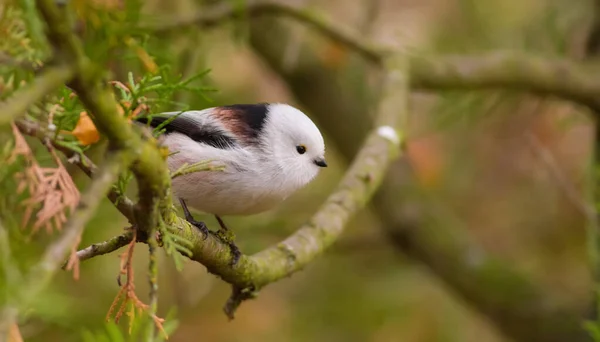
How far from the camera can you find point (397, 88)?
9.47 feet

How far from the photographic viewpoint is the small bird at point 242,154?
71.8 inches

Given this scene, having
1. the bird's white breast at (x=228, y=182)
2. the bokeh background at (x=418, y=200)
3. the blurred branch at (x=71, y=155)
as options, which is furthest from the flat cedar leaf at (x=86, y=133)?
the bokeh background at (x=418, y=200)

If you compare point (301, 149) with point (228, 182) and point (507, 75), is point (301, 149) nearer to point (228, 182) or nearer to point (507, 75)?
point (228, 182)

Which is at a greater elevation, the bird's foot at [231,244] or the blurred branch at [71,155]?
the blurred branch at [71,155]

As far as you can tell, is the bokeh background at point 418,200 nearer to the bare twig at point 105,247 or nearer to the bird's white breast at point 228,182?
the bird's white breast at point 228,182

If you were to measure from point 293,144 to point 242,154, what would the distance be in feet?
0.68

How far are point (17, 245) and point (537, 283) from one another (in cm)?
248

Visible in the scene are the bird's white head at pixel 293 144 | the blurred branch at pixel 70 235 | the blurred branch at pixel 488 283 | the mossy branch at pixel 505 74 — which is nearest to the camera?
the blurred branch at pixel 70 235

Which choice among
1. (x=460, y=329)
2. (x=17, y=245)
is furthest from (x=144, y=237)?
(x=460, y=329)

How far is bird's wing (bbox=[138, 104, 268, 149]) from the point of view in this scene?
1908mm

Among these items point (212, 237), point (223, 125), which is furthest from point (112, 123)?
point (223, 125)

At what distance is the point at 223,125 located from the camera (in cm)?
194

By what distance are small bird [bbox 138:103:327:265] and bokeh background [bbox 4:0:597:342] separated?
0.91 metres

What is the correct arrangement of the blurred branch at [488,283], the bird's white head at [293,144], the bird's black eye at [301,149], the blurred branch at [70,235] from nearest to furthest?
the blurred branch at [70,235], the bird's white head at [293,144], the bird's black eye at [301,149], the blurred branch at [488,283]
